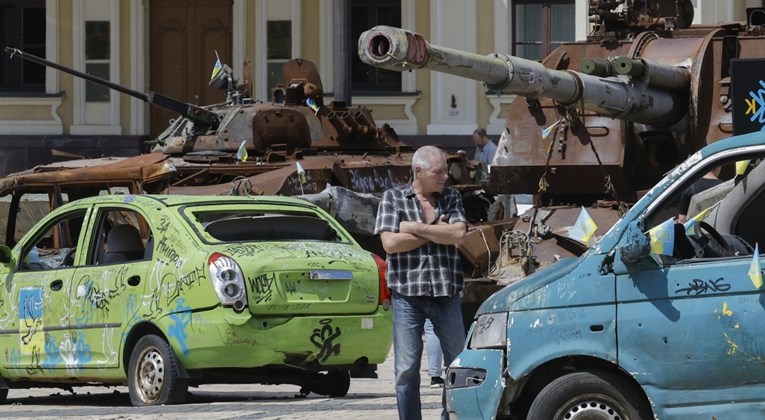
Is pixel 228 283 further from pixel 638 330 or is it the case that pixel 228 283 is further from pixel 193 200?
pixel 638 330

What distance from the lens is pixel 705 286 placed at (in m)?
8.18

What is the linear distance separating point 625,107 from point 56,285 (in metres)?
4.42

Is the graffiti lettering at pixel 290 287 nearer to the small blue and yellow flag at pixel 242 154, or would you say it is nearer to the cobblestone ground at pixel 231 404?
the cobblestone ground at pixel 231 404

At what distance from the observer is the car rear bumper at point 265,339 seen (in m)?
11.6

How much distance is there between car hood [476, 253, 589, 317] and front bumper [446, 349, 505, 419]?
220mm

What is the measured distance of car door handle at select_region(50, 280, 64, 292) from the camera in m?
12.7

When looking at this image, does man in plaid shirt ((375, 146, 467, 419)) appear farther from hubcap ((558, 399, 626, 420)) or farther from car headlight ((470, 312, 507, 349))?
hubcap ((558, 399, 626, 420))

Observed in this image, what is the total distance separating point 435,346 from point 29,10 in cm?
2010

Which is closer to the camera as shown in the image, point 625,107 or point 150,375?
point 150,375

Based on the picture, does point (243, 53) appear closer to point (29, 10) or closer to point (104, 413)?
point (29, 10)

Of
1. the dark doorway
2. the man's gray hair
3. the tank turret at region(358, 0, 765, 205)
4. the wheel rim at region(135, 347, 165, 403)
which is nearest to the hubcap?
the man's gray hair

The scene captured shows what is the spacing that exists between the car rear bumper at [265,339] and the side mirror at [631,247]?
3.74 meters

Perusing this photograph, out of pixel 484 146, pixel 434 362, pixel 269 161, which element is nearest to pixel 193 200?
pixel 434 362

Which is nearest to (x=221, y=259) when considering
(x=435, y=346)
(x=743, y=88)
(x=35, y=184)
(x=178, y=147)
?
(x=435, y=346)
